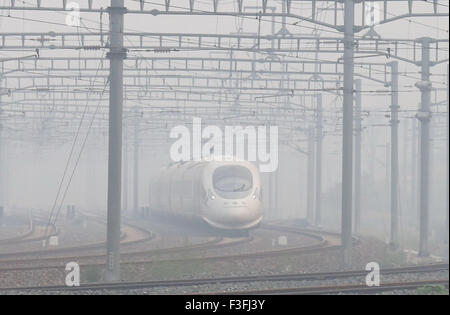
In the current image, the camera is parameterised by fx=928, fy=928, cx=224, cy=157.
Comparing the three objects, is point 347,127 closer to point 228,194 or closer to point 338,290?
point 338,290

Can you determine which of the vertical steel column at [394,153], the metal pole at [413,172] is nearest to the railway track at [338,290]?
the vertical steel column at [394,153]

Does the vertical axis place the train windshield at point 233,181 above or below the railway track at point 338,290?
above

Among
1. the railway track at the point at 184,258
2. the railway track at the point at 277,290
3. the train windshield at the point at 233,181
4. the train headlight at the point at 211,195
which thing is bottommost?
the railway track at the point at 184,258

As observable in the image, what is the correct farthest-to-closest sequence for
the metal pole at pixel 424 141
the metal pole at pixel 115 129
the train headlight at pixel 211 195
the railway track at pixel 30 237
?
the railway track at pixel 30 237 → the train headlight at pixel 211 195 → the metal pole at pixel 424 141 → the metal pole at pixel 115 129

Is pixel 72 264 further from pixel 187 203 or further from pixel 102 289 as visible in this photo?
pixel 187 203

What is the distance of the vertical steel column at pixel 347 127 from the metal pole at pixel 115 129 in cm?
674

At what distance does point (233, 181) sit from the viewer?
110 feet

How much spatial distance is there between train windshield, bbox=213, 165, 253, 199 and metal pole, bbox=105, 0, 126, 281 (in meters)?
A: 12.6

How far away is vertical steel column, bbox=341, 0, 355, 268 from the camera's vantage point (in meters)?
24.7

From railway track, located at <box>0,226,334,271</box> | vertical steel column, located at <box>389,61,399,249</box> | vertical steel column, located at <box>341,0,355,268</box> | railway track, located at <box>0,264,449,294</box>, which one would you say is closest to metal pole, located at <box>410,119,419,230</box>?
vertical steel column, located at <box>389,61,399,249</box>

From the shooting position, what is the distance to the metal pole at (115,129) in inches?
810

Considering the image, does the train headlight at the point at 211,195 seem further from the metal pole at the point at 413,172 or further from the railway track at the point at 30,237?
the metal pole at the point at 413,172
